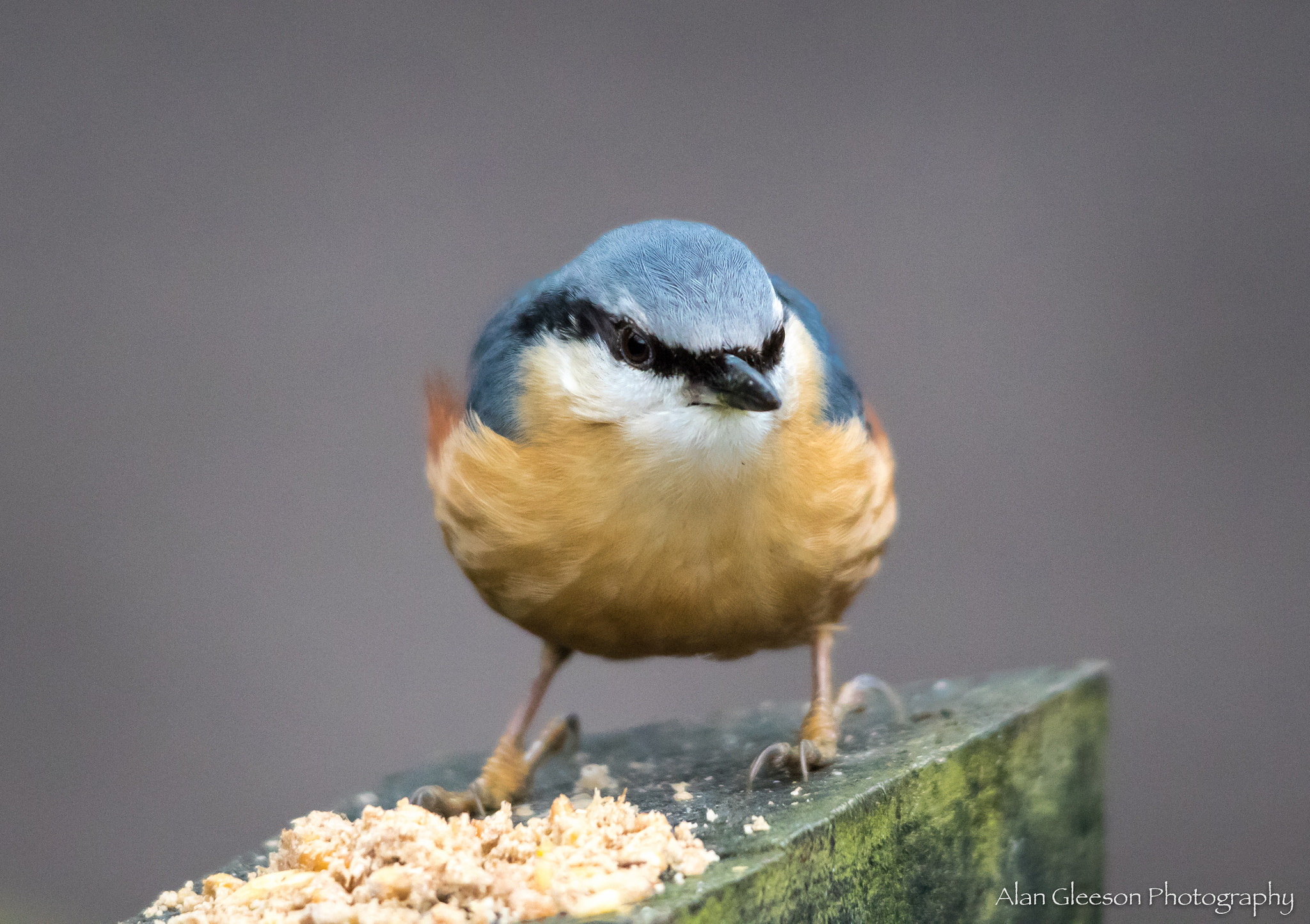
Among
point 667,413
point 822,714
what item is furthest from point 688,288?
point 822,714

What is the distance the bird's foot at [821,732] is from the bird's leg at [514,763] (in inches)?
17.4

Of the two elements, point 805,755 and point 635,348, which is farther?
point 805,755

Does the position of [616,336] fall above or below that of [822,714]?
above

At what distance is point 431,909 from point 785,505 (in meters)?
0.79

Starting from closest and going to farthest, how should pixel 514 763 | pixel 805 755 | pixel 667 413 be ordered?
pixel 667 413 < pixel 805 755 < pixel 514 763

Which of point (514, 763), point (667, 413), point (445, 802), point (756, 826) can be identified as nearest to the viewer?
point (756, 826)

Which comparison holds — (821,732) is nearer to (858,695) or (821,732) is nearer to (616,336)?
(858,695)

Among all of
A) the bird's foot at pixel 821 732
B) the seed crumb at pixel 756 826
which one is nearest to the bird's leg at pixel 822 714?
the bird's foot at pixel 821 732

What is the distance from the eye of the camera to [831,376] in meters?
2.11

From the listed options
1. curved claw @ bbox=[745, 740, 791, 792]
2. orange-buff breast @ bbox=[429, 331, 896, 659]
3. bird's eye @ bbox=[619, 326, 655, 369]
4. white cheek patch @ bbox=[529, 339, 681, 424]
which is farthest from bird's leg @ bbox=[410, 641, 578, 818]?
bird's eye @ bbox=[619, 326, 655, 369]

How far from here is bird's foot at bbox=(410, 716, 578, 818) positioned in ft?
7.29

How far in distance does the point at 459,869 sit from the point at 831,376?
1017 mm

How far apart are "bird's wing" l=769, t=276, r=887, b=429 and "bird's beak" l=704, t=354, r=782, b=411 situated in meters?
0.32

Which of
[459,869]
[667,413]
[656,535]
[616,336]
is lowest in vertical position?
[459,869]
